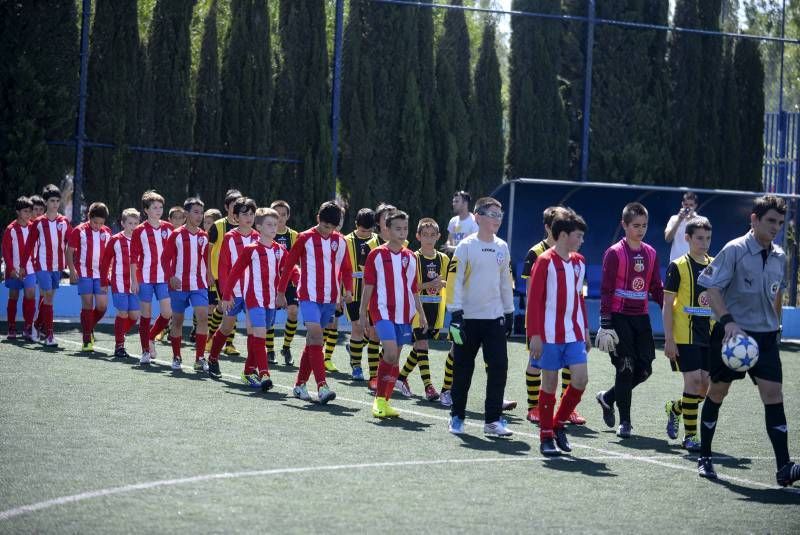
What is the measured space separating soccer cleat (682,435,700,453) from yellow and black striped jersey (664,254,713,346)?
74cm

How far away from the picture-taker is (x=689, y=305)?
10.1m

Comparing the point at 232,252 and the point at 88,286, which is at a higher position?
the point at 232,252

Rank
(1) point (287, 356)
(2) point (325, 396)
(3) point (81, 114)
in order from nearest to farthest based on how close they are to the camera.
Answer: (2) point (325, 396), (1) point (287, 356), (3) point (81, 114)

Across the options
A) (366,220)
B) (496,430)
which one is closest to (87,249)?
(366,220)

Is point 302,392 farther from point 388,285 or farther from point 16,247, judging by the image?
point 16,247

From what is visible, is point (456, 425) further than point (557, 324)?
Yes

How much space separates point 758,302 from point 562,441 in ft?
6.17

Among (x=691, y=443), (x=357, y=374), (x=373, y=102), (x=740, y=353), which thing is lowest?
(x=357, y=374)

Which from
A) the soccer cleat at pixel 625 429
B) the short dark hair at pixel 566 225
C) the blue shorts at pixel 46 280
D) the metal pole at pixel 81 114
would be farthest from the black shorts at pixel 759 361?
the metal pole at pixel 81 114

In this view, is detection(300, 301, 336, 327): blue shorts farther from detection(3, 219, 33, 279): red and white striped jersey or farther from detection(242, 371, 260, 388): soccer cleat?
detection(3, 219, 33, 279): red and white striped jersey

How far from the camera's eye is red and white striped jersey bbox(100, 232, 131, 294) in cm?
1493

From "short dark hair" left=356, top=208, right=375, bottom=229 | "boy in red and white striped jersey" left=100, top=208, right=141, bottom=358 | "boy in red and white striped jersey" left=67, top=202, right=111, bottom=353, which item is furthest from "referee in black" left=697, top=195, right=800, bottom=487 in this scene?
"boy in red and white striped jersey" left=67, top=202, right=111, bottom=353

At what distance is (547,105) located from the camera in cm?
2480

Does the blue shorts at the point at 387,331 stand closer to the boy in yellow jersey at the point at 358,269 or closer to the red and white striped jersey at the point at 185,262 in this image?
the boy in yellow jersey at the point at 358,269
